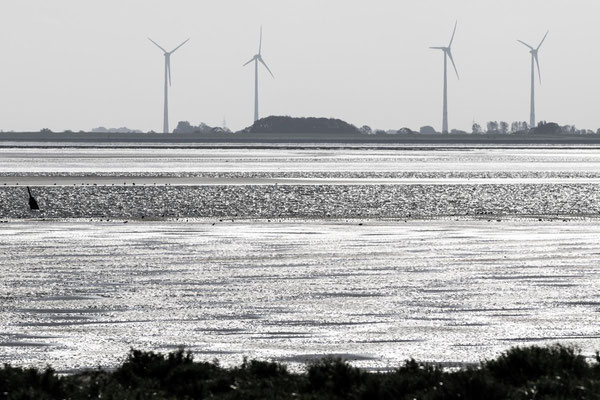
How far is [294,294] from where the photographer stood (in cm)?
2573

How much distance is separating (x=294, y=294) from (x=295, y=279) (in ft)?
9.24

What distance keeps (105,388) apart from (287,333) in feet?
Answer: 19.6

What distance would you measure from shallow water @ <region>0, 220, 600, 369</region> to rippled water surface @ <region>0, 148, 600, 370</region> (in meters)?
0.05

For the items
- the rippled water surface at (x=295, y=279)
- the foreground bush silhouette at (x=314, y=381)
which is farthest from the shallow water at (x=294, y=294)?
the foreground bush silhouette at (x=314, y=381)

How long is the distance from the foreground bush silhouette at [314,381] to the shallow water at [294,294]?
190 cm

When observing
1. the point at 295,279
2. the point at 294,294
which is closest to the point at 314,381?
the point at 294,294

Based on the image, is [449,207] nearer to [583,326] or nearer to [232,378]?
[583,326]

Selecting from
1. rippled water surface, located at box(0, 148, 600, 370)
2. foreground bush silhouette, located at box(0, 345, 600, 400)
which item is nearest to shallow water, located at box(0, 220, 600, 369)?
rippled water surface, located at box(0, 148, 600, 370)

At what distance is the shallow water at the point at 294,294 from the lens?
19547mm

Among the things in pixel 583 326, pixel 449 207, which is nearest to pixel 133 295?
pixel 583 326

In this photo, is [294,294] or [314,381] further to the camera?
[294,294]

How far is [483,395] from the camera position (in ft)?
47.6

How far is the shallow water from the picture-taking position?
19.5 meters

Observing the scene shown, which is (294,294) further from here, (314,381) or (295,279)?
(314,381)
